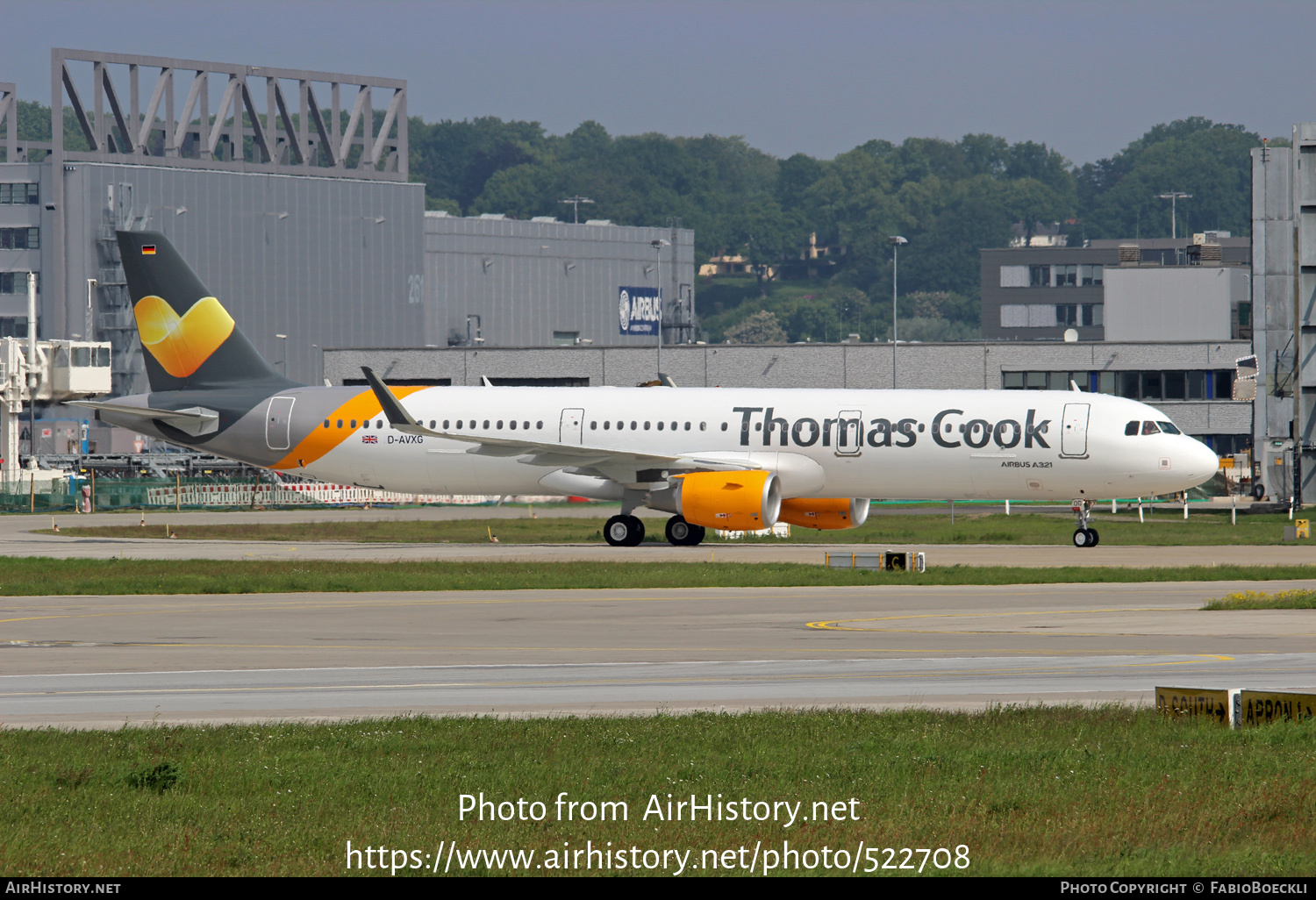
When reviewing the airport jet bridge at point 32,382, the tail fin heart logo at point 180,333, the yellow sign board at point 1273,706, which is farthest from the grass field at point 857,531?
the yellow sign board at point 1273,706

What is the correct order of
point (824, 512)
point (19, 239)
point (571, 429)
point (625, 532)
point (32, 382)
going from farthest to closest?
point (19, 239) → point (32, 382) → point (571, 429) → point (824, 512) → point (625, 532)

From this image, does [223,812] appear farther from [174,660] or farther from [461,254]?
[461,254]

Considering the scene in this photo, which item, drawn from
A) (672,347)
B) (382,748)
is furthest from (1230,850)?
(672,347)

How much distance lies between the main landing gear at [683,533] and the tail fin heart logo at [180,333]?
48.5ft

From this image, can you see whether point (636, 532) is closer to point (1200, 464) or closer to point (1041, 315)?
point (1200, 464)

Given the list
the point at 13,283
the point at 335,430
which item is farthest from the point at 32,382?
the point at 13,283

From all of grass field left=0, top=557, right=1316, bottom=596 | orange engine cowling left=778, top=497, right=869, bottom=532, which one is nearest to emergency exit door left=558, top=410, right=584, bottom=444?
orange engine cowling left=778, top=497, right=869, bottom=532

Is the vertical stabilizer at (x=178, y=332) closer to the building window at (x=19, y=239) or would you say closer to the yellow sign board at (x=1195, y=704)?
the yellow sign board at (x=1195, y=704)

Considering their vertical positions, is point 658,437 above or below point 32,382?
below

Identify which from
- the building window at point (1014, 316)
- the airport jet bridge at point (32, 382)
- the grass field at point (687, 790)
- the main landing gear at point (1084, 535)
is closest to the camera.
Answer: the grass field at point (687, 790)

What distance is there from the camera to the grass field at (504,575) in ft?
104

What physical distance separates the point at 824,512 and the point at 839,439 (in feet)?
9.37

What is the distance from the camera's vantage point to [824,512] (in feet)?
150

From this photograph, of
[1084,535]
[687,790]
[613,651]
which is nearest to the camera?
[687,790]
